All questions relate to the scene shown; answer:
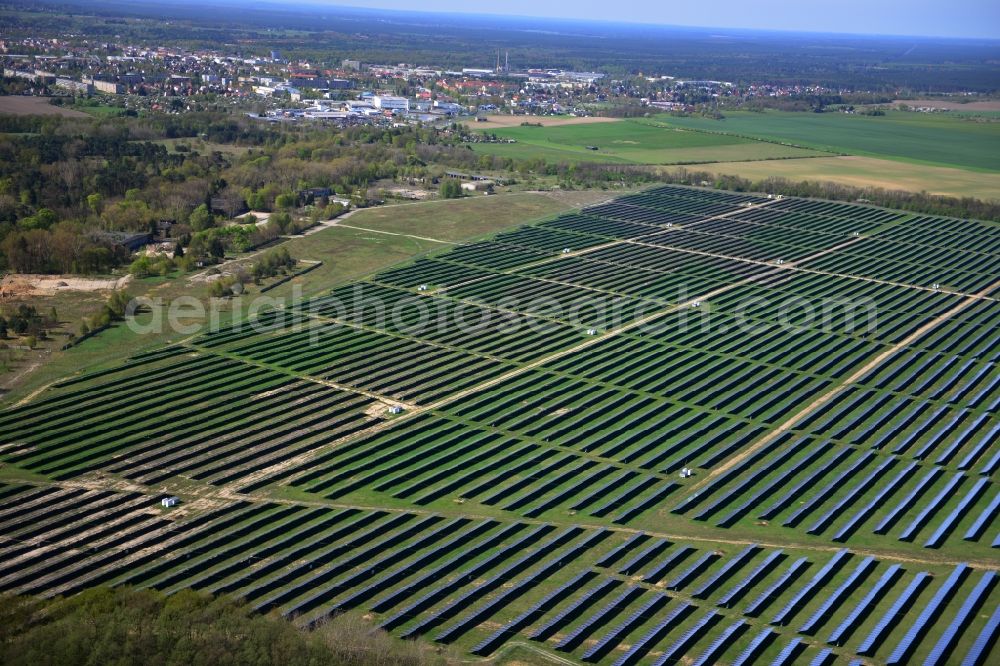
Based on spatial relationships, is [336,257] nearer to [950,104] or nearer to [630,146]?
[630,146]

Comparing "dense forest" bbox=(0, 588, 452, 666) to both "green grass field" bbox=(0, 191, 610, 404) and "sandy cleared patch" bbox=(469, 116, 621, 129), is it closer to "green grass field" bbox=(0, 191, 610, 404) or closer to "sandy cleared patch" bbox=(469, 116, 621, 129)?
"green grass field" bbox=(0, 191, 610, 404)

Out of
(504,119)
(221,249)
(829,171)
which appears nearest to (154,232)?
(221,249)

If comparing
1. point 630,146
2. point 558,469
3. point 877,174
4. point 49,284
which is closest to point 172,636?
point 558,469

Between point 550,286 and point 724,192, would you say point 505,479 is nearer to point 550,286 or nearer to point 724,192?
point 550,286

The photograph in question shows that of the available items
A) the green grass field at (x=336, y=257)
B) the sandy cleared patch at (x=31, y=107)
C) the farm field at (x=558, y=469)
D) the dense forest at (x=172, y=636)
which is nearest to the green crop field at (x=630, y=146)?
the green grass field at (x=336, y=257)

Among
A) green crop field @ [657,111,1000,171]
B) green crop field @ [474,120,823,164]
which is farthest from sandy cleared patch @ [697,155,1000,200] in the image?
green crop field @ [657,111,1000,171]

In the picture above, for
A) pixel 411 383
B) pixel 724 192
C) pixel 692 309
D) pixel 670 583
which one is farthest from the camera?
pixel 724 192

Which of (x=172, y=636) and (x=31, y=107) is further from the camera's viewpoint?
(x=31, y=107)
